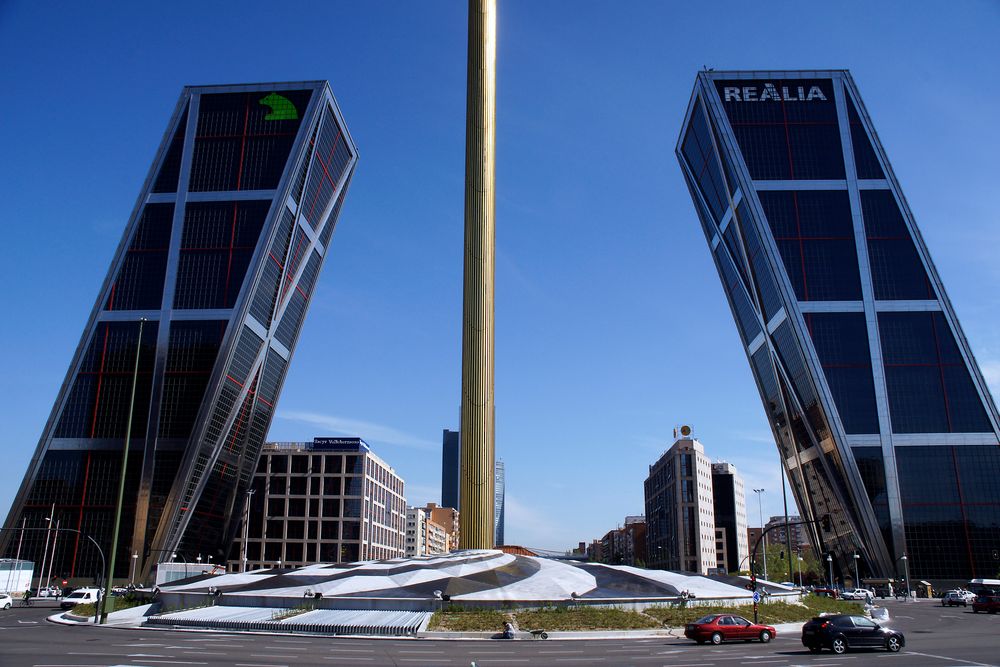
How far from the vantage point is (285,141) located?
96.4 meters

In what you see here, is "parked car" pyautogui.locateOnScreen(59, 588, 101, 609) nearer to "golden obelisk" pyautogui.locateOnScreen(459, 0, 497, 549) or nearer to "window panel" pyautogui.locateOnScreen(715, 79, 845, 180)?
"golden obelisk" pyautogui.locateOnScreen(459, 0, 497, 549)

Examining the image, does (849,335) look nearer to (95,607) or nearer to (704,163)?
(704,163)

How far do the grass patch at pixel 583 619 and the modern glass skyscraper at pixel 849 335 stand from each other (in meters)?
57.9

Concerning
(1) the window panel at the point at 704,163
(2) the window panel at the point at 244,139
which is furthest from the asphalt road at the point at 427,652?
(1) the window panel at the point at 704,163

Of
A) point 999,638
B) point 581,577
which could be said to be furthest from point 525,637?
point 999,638

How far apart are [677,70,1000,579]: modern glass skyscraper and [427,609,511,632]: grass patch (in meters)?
62.3

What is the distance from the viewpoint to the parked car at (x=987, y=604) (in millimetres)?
58781

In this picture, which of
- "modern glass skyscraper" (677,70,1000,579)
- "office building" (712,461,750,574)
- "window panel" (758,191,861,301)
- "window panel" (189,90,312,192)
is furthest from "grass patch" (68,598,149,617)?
"office building" (712,461,750,574)

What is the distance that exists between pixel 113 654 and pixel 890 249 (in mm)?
92543

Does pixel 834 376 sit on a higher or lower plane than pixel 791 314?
lower

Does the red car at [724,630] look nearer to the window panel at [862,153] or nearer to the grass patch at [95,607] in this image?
the grass patch at [95,607]

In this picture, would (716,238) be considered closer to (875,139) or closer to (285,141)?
(875,139)

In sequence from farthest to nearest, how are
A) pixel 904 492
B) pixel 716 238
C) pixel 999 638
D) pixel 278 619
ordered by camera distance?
1. pixel 716 238
2. pixel 904 492
3. pixel 278 619
4. pixel 999 638

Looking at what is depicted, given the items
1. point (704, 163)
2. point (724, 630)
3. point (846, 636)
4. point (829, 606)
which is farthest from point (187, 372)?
point (846, 636)
